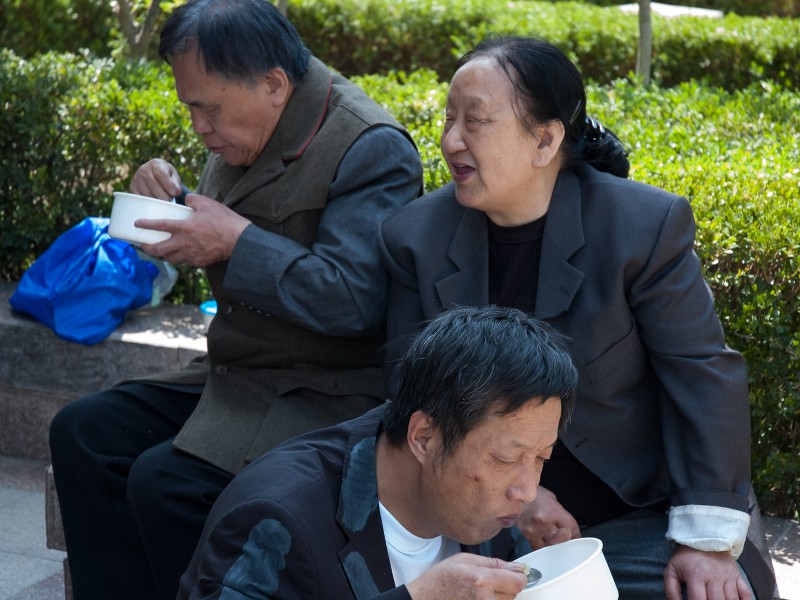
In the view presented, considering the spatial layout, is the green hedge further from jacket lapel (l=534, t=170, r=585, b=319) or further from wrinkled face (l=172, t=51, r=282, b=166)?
jacket lapel (l=534, t=170, r=585, b=319)

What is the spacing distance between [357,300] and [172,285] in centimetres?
194

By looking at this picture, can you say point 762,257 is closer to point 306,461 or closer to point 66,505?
point 306,461

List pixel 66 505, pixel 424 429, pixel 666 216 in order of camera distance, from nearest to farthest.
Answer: pixel 424 429 < pixel 666 216 < pixel 66 505

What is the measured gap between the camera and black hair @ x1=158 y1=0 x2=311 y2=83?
3.10 m

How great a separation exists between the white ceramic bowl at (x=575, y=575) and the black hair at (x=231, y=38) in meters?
1.59

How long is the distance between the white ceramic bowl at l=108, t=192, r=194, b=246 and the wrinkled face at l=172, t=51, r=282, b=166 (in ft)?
0.98

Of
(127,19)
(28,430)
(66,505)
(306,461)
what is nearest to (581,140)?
(306,461)

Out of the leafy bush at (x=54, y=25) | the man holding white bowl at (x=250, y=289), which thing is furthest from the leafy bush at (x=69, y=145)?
the leafy bush at (x=54, y=25)

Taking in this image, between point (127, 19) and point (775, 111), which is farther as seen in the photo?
point (127, 19)

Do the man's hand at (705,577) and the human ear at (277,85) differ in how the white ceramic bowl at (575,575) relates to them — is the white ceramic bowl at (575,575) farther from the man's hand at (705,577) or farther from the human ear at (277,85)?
the human ear at (277,85)

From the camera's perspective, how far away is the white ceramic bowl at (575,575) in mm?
1975

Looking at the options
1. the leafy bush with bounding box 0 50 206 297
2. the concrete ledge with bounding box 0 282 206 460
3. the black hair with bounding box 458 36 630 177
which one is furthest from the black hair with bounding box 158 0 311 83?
the leafy bush with bounding box 0 50 206 297

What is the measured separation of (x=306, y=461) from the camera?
2.16 meters

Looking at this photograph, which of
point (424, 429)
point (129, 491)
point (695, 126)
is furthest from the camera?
point (695, 126)
